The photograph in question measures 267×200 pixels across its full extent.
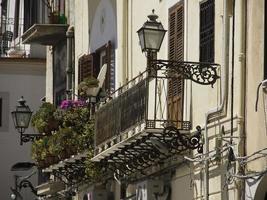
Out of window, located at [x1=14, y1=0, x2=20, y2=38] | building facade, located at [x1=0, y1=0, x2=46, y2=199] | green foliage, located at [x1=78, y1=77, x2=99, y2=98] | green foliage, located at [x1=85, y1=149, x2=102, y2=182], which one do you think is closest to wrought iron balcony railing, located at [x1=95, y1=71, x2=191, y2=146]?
green foliage, located at [x1=85, y1=149, x2=102, y2=182]

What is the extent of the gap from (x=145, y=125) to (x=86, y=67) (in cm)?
832

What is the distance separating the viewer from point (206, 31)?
19.4 m

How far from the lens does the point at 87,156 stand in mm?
24719

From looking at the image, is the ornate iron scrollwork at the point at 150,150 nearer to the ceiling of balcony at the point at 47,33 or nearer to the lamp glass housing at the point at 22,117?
the lamp glass housing at the point at 22,117

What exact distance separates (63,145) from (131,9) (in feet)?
11.7

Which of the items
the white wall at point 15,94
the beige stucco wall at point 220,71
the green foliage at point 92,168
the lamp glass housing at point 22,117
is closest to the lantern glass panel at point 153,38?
the beige stucco wall at point 220,71

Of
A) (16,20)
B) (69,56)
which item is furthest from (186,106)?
(16,20)

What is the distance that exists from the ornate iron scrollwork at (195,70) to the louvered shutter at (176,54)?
59.9 inches

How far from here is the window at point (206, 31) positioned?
19.2 m

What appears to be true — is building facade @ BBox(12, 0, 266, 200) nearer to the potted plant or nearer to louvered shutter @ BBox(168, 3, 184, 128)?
louvered shutter @ BBox(168, 3, 184, 128)

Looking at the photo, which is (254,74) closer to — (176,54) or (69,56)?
(176,54)

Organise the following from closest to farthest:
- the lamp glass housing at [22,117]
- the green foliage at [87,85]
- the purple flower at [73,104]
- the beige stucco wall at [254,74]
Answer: the beige stucco wall at [254,74], the green foliage at [87,85], the purple flower at [73,104], the lamp glass housing at [22,117]

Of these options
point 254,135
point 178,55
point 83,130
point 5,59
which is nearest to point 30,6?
point 5,59

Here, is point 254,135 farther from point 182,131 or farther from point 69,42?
point 69,42
